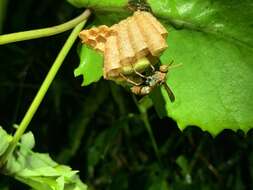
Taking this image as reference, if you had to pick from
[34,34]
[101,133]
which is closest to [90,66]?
[34,34]

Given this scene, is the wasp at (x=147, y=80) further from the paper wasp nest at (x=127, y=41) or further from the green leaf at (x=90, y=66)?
the green leaf at (x=90, y=66)

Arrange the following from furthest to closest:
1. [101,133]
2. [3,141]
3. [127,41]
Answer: [101,133] < [3,141] < [127,41]

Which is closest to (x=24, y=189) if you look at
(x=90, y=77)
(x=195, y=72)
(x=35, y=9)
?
(x=90, y=77)

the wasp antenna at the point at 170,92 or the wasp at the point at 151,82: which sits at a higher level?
the wasp at the point at 151,82

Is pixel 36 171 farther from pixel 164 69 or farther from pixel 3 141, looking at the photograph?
pixel 164 69

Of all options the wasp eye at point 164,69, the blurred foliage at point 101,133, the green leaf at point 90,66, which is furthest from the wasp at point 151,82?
the blurred foliage at point 101,133

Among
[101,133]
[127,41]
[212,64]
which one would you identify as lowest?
[101,133]
